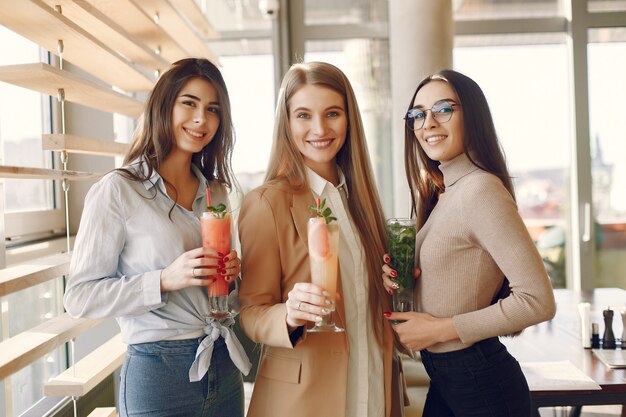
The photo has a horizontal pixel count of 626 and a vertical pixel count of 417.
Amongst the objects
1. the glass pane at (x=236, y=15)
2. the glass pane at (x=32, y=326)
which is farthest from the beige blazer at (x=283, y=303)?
the glass pane at (x=236, y=15)

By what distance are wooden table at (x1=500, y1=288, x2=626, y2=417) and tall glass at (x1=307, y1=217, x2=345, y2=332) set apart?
3.74 feet

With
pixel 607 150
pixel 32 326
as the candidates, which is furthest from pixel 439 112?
pixel 607 150

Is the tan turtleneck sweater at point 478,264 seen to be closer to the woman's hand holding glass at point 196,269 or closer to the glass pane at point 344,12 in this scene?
the woman's hand holding glass at point 196,269

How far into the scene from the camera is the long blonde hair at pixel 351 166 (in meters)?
1.78

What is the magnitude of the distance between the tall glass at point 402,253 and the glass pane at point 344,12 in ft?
13.7

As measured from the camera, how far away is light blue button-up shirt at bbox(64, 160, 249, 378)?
1562 millimetres

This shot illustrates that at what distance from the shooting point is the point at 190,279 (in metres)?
1.51

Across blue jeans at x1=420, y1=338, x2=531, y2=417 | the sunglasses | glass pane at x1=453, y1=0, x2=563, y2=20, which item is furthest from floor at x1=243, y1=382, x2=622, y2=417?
glass pane at x1=453, y1=0, x2=563, y2=20

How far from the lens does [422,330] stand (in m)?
1.66

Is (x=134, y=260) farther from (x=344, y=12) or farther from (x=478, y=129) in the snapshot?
(x=344, y=12)

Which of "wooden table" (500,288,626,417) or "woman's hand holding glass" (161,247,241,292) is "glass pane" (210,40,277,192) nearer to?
"wooden table" (500,288,626,417)

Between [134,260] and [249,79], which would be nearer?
[134,260]

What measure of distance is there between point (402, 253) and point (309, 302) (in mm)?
342

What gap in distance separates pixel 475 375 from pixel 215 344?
0.74m
